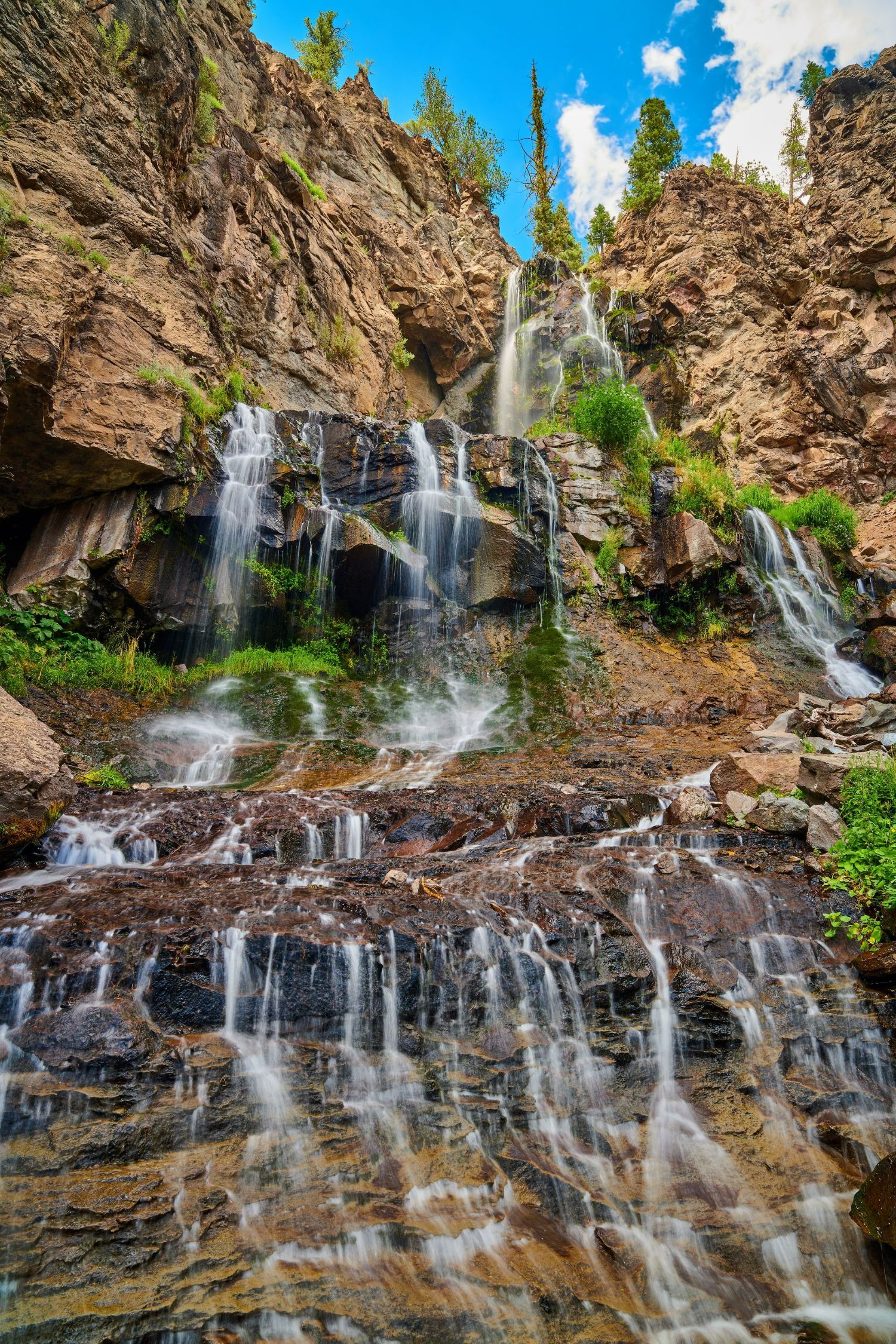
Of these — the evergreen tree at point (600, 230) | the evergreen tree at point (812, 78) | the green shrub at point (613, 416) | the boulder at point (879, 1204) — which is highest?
the evergreen tree at point (812, 78)

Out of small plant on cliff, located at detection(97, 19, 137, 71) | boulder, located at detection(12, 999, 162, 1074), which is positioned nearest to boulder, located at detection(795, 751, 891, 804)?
boulder, located at detection(12, 999, 162, 1074)

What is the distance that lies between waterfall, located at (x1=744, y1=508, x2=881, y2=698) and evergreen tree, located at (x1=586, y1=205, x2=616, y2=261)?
1688cm

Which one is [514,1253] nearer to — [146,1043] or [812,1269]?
[812,1269]

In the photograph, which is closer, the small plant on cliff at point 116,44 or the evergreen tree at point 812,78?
the small plant on cliff at point 116,44

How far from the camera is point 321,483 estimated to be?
1280 cm

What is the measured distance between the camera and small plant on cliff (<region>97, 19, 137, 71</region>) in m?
11.1

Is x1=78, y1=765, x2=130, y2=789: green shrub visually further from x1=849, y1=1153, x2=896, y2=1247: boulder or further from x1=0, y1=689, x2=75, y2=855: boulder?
x1=849, y1=1153, x2=896, y2=1247: boulder

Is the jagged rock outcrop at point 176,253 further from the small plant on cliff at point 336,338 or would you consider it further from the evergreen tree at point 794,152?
the evergreen tree at point 794,152

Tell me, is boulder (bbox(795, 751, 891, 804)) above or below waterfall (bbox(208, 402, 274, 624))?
below

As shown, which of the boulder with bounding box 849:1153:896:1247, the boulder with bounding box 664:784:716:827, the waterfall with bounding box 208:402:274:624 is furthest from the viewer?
the waterfall with bounding box 208:402:274:624

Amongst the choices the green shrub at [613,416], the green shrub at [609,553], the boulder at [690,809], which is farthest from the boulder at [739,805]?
the green shrub at [613,416]

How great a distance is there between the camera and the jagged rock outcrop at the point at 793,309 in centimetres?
1772

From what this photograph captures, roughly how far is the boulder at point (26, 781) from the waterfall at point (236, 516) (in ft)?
20.4

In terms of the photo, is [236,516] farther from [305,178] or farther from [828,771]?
[305,178]
